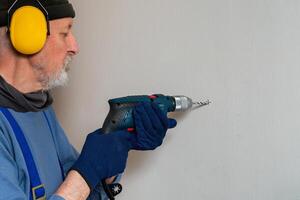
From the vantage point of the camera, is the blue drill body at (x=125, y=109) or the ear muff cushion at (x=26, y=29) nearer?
the ear muff cushion at (x=26, y=29)

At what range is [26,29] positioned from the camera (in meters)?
0.82

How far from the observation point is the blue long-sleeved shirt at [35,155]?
0.78m

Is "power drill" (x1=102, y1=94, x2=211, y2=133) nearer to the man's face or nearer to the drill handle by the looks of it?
the drill handle

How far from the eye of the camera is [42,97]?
98cm

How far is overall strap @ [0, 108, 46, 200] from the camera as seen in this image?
2.87 ft

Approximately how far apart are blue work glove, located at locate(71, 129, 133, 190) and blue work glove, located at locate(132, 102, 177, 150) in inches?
1.4

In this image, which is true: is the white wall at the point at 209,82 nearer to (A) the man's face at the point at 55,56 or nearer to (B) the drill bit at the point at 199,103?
(B) the drill bit at the point at 199,103

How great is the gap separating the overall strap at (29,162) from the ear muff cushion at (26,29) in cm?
17

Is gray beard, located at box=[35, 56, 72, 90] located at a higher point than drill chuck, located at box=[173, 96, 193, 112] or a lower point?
higher

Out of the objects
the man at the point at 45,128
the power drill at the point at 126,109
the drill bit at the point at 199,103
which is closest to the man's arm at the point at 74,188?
the man at the point at 45,128

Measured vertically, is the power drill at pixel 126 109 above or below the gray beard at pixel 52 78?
below

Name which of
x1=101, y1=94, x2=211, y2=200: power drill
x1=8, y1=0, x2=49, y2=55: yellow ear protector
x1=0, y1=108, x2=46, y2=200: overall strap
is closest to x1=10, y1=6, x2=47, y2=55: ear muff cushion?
x1=8, y1=0, x2=49, y2=55: yellow ear protector

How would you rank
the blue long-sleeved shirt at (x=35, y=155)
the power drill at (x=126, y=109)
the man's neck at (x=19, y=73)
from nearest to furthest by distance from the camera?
1. the blue long-sleeved shirt at (x=35, y=155)
2. the man's neck at (x=19, y=73)
3. the power drill at (x=126, y=109)

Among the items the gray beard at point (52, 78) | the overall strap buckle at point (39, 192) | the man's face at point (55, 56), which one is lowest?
the overall strap buckle at point (39, 192)
